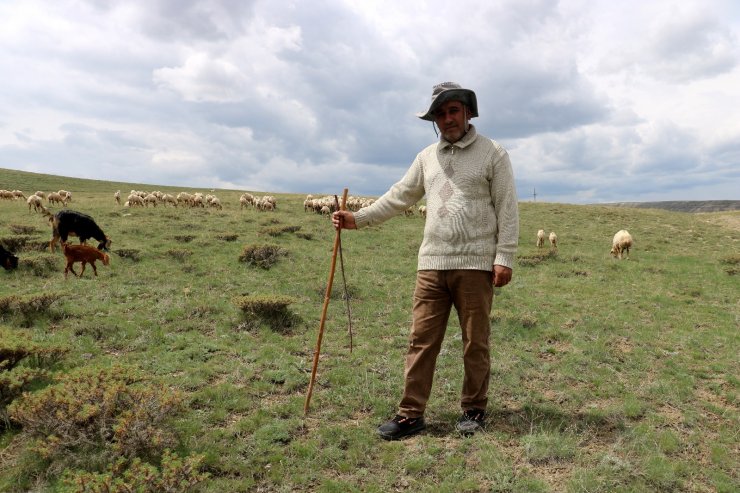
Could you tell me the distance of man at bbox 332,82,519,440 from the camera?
4.46 m

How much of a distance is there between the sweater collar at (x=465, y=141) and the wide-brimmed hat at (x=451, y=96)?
0.23 metres

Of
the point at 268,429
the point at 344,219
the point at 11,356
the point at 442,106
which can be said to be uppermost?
the point at 442,106

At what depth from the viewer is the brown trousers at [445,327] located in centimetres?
451

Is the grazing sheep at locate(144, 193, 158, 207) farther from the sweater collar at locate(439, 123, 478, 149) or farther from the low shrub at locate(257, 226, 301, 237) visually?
the sweater collar at locate(439, 123, 478, 149)

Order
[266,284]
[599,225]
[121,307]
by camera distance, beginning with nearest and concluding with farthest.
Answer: [121,307] < [266,284] < [599,225]

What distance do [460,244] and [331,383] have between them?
2.95 m

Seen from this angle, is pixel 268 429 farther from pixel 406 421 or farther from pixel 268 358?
pixel 268 358

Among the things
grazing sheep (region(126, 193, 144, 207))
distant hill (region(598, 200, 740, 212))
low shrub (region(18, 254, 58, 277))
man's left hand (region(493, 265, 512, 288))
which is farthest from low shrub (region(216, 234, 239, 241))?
distant hill (region(598, 200, 740, 212))

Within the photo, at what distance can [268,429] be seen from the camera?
4.86m

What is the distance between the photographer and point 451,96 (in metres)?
4.44

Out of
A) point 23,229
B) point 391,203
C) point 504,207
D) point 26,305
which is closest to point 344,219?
point 391,203

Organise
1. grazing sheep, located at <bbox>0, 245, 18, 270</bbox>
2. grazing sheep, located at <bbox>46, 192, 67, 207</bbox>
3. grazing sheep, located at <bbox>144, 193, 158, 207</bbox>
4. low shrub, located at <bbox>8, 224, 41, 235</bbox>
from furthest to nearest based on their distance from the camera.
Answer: grazing sheep, located at <bbox>46, 192, 67, 207</bbox> → grazing sheep, located at <bbox>144, 193, 158, 207</bbox> → low shrub, located at <bbox>8, 224, 41, 235</bbox> → grazing sheep, located at <bbox>0, 245, 18, 270</bbox>

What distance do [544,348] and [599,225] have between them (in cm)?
2800

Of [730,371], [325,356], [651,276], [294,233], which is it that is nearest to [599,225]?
[651,276]
